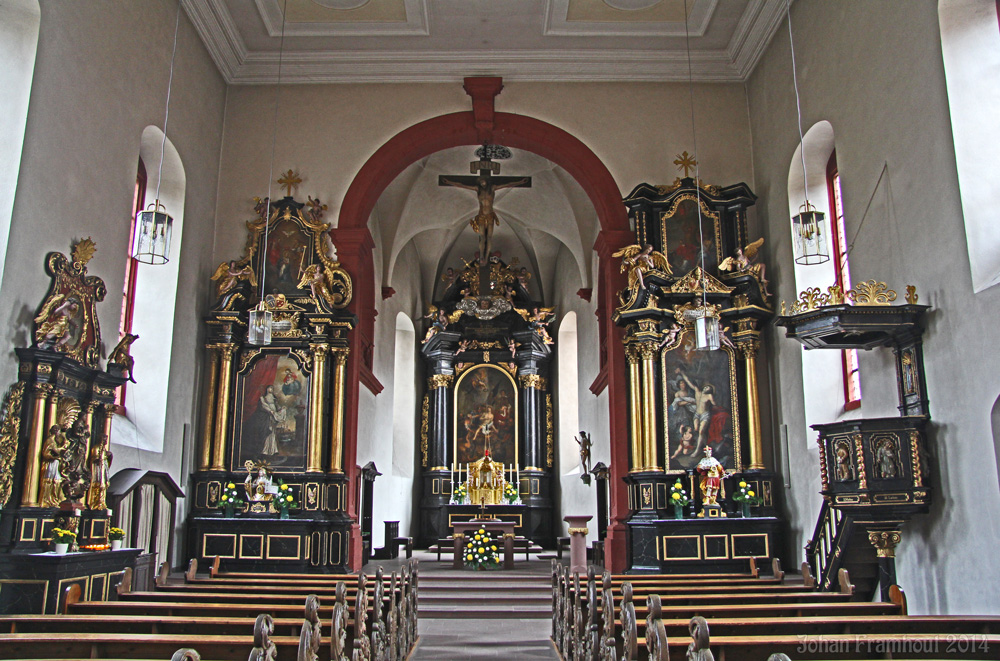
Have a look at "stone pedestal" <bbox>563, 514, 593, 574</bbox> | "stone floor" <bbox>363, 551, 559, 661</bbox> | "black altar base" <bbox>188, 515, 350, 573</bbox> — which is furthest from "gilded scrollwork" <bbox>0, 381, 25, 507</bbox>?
"stone pedestal" <bbox>563, 514, 593, 574</bbox>

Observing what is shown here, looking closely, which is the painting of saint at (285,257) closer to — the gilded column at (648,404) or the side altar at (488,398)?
the gilded column at (648,404)

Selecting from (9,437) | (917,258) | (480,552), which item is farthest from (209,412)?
(917,258)

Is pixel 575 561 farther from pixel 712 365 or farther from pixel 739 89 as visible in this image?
pixel 739 89

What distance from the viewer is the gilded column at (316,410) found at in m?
11.8

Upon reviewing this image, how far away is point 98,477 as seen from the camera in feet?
26.6

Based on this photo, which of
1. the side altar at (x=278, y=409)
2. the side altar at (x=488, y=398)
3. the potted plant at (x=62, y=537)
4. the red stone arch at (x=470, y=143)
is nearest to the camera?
the potted plant at (x=62, y=537)

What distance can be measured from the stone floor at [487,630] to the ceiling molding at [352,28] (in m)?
8.37

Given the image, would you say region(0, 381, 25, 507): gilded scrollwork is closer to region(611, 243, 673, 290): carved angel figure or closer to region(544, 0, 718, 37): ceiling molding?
region(611, 243, 673, 290): carved angel figure

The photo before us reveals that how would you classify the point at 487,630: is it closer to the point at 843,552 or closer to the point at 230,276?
the point at 843,552

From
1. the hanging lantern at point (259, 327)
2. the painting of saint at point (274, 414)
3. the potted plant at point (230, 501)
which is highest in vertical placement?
the hanging lantern at point (259, 327)

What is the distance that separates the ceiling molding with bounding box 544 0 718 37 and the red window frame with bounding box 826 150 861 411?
121 inches

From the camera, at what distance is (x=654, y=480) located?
11438mm

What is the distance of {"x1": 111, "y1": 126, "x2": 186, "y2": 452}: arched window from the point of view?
1061 centimetres

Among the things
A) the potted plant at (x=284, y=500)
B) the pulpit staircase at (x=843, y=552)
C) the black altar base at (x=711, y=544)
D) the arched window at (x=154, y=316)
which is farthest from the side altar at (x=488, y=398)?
the pulpit staircase at (x=843, y=552)
